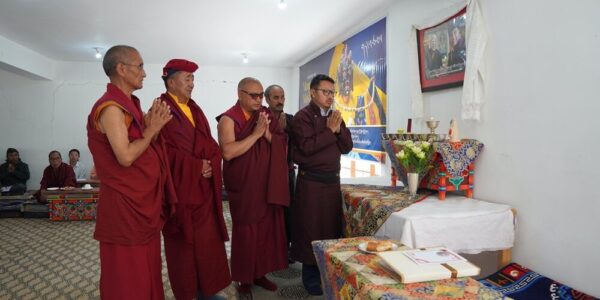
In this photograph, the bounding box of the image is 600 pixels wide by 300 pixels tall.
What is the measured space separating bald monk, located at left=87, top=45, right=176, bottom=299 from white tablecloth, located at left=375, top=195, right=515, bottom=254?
1.32 meters

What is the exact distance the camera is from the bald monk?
1.72 meters

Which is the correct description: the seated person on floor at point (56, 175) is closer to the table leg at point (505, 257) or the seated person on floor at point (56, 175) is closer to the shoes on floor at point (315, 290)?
the shoes on floor at point (315, 290)

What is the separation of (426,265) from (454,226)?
890 millimetres

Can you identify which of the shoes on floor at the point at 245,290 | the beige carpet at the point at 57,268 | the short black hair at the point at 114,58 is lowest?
the beige carpet at the point at 57,268

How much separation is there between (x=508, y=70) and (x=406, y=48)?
4.96 feet

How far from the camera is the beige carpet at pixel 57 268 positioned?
2.83 metres

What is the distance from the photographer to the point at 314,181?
8.67 feet

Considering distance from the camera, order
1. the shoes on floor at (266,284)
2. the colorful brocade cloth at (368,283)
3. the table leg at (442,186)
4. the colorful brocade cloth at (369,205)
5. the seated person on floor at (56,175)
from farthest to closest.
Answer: the seated person on floor at (56,175) < the shoes on floor at (266,284) < the table leg at (442,186) < the colorful brocade cloth at (369,205) < the colorful brocade cloth at (368,283)

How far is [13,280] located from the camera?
10.4ft

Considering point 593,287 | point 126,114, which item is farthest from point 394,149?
point 126,114

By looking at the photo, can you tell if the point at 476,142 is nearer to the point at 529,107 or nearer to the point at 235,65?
the point at 529,107

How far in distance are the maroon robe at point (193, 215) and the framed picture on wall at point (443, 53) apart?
1.92 metres

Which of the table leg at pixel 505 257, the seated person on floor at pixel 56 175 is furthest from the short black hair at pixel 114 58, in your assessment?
the seated person on floor at pixel 56 175

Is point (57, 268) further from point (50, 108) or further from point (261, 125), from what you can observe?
point (50, 108)
